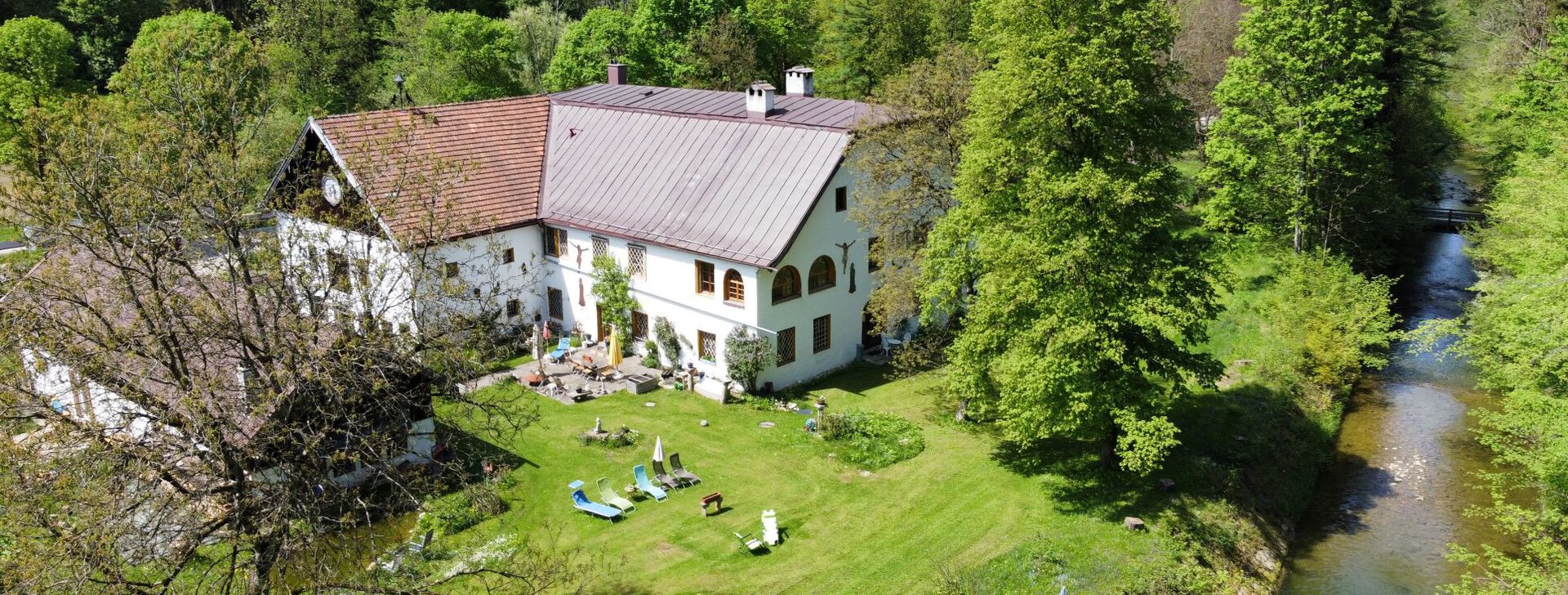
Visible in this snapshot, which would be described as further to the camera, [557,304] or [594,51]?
[594,51]

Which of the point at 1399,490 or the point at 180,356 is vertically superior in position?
the point at 180,356

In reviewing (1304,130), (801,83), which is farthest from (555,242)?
(1304,130)

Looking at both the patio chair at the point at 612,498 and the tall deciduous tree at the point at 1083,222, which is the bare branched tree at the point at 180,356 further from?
the tall deciduous tree at the point at 1083,222

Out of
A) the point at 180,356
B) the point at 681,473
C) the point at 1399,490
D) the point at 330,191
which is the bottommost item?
the point at 1399,490

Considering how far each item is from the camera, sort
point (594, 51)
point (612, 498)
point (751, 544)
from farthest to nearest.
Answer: point (594, 51) → point (612, 498) → point (751, 544)

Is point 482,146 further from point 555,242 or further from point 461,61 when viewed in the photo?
point 461,61

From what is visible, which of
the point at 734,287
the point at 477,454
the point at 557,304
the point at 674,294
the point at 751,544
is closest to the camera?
the point at 751,544
